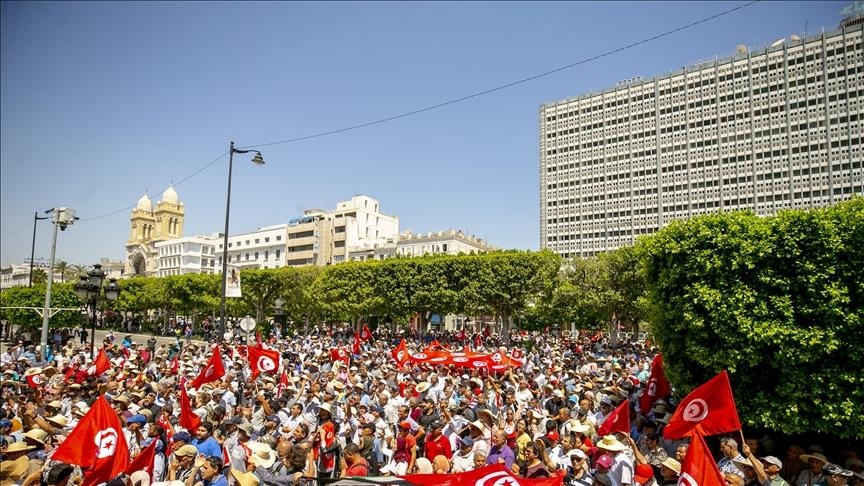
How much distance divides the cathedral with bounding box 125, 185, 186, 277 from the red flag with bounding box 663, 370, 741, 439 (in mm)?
140954

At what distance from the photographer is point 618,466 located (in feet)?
25.0

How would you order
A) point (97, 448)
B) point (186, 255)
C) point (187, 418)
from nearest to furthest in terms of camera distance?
point (97, 448) → point (187, 418) → point (186, 255)

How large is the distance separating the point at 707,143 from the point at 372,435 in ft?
330

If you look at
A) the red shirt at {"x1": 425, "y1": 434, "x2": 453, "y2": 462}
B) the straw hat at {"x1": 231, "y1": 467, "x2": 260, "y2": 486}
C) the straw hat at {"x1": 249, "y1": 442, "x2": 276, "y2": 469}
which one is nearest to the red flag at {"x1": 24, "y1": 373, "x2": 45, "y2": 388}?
the straw hat at {"x1": 249, "y1": 442, "x2": 276, "y2": 469}

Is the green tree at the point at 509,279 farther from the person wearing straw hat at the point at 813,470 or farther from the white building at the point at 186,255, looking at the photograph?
the white building at the point at 186,255

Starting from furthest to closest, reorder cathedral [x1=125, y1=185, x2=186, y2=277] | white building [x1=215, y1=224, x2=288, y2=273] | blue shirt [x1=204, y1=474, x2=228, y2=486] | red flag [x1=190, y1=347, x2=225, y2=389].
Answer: cathedral [x1=125, y1=185, x2=186, y2=277] < white building [x1=215, y1=224, x2=288, y2=273] < red flag [x1=190, y1=347, x2=225, y2=389] < blue shirt [x1=204, y1=474, x2=228, y2=486]

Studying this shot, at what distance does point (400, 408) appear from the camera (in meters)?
12.8

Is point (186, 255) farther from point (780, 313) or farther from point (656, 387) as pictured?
point (780, 313)

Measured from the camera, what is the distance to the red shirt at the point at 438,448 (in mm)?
9938

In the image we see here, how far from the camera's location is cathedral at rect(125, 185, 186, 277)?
445 feet

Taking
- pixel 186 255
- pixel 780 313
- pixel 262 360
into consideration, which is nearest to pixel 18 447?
pixel 262 360

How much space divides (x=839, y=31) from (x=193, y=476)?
10602 cm

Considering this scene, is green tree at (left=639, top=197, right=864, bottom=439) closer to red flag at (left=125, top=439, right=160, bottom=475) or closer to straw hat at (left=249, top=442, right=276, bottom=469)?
straw hat at (left=249, top=442, right=276, bottom=469)

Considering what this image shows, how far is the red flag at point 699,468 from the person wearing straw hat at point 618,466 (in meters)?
0.96
